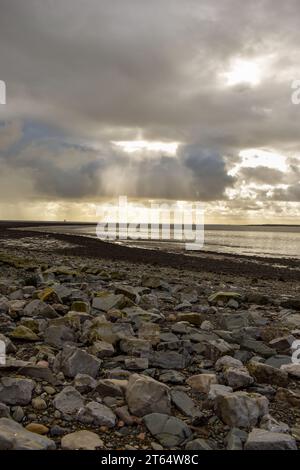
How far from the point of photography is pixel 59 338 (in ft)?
20.4

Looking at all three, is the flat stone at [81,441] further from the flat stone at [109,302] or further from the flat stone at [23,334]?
the flat stone at [109,302]

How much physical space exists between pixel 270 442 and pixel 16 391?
2.65m

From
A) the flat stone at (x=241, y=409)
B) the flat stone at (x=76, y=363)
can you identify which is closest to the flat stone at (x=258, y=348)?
the flat stone at (x=241, y=409)

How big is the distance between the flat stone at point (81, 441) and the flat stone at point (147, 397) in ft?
1.97

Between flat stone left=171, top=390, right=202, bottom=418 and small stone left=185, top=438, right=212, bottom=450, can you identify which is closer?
small stone left=185, top=438, right=212, bottom=450

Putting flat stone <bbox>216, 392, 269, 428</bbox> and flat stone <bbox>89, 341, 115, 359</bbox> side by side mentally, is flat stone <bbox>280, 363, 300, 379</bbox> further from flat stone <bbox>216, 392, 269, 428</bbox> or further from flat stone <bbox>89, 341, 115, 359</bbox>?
flat stone <bbox>89, 341, 115, 359</bbox>

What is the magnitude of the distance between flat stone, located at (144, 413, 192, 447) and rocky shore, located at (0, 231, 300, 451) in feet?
0.03

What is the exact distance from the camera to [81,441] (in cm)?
360

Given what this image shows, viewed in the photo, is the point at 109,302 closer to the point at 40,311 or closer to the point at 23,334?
the point at 40,311

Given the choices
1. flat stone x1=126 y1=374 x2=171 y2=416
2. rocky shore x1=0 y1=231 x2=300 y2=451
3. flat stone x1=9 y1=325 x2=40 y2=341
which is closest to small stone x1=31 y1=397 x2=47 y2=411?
rocky shore x1=0 y1=231 x2=300 y2=451

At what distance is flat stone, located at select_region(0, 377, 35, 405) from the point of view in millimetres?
4238

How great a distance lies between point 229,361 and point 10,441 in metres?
3.30
